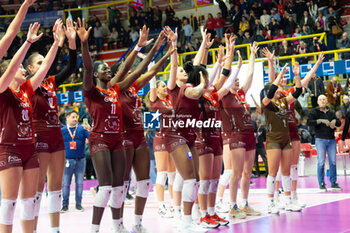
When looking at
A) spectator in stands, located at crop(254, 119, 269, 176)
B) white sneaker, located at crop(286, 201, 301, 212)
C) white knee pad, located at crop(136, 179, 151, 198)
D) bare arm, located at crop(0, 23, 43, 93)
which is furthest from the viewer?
spectator in stands, located at crop(254, 119, 269, 176)

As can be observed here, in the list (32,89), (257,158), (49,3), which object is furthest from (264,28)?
(32,89)

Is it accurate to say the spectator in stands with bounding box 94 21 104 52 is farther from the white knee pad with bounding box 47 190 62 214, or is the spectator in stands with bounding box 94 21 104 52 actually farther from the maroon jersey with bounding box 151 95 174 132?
the white knee pad with bounding box 47 190 62 214

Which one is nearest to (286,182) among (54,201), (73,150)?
(54,201)

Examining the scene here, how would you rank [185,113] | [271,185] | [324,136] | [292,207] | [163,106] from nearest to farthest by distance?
[185,113] < [163,106] < [271,185] < [292,207] < [324,136]

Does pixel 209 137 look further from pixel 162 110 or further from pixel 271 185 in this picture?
pixel 271 185

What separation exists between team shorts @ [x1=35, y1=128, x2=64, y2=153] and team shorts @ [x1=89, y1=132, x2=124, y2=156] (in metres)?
0.39

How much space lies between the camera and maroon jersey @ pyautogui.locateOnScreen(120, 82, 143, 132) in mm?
Answer: 6293

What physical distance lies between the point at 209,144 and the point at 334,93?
9567 millimetres

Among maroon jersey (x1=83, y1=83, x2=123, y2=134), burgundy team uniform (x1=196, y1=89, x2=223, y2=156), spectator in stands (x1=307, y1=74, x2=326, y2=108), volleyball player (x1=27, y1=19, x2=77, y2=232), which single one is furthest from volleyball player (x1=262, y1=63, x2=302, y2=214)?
spectator in stands (x1=307, y1=74, x2=326, y2=108)

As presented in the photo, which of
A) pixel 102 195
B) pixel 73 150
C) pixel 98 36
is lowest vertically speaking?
pixel 102 195

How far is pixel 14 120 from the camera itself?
4.71m

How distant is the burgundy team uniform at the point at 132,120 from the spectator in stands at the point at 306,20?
12.9 meters

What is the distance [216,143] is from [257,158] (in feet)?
28.5

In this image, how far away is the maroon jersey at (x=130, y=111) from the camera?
248 inches
